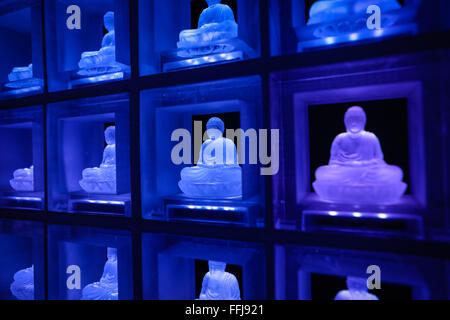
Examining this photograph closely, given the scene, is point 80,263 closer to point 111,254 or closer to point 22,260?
point 111,254

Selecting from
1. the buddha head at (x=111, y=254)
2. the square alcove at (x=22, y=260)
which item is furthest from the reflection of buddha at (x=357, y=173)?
the square alcove at (x=22, y=260)

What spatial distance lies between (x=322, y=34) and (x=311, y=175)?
2.04ft

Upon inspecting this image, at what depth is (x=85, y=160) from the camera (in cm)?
171

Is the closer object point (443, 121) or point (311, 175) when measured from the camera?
point (443, 121)

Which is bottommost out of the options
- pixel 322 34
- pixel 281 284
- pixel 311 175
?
pixel 281 284

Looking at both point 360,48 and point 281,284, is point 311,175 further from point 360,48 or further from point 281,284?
point 360,48

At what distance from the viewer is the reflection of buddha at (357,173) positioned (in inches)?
41.0

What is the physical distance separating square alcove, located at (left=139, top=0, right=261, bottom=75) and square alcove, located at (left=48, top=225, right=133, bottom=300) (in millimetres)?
854

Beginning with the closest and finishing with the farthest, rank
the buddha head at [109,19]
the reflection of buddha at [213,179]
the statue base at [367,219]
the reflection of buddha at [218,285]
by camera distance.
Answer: the statue base at [367,219] < the reflection of buddha at [213,179] < the reflection of buddha at [218,285] < the buddha head at [109,19]

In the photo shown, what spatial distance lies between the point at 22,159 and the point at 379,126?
2.12m

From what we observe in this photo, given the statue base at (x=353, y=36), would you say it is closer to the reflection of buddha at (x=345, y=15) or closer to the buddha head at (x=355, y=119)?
the reflection of buddha at (x=345, y=15)

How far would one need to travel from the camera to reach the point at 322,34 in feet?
3.70

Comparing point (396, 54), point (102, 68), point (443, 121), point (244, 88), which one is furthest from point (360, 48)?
point (102, 68)
